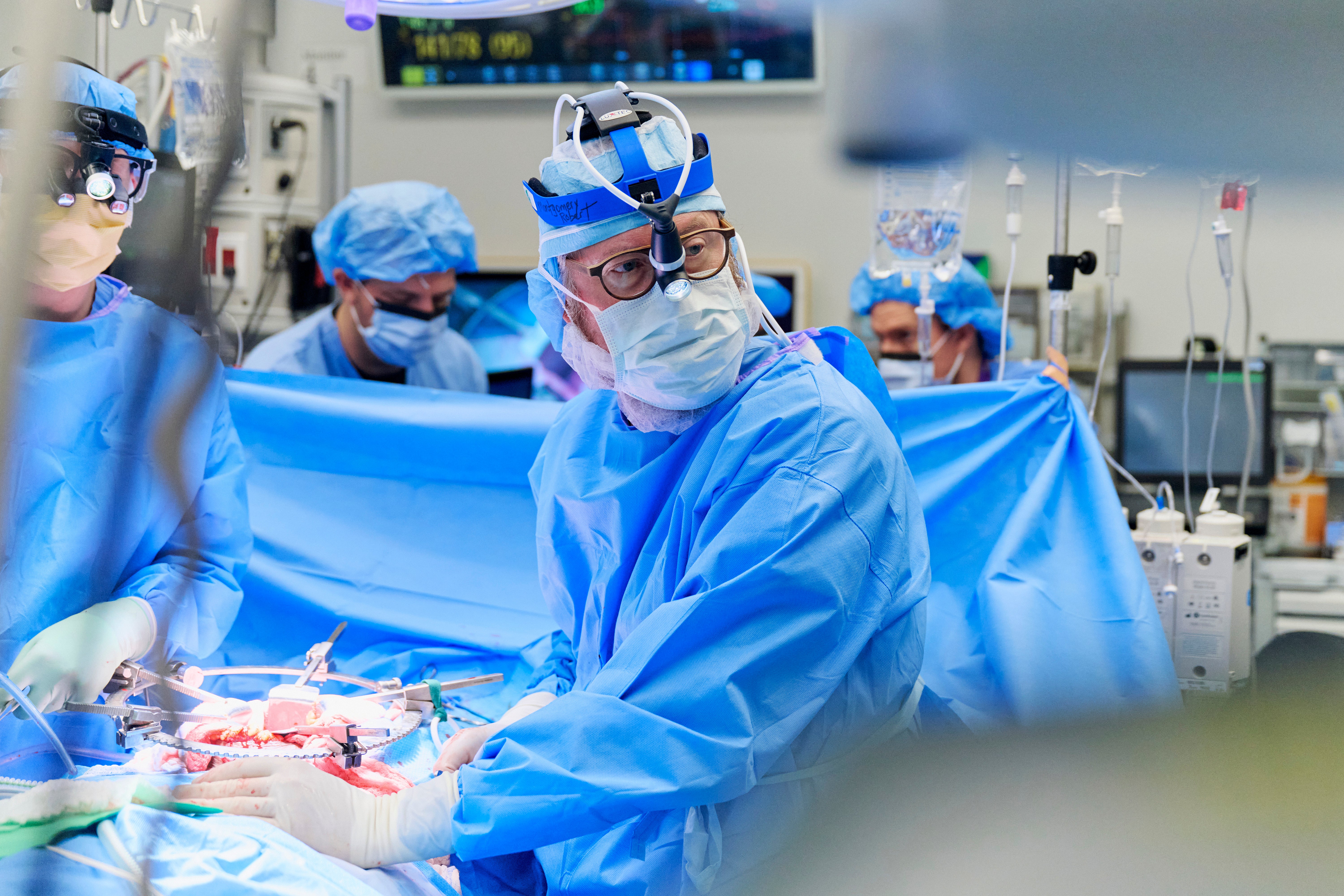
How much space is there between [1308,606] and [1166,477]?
0.56m

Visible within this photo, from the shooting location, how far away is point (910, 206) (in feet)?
3.44

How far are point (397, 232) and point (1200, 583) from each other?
204 centimetres

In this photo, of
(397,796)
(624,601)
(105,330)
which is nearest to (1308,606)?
(624,601)

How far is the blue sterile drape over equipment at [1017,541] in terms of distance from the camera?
1.67 meters

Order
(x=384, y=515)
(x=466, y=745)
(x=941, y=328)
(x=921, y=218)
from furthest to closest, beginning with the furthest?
(x=941, y=328), (x=384, y=515), (x=921, y=218), (x=466, y=745)

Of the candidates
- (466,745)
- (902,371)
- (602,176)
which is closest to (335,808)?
(466,745)

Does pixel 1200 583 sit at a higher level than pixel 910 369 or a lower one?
lower

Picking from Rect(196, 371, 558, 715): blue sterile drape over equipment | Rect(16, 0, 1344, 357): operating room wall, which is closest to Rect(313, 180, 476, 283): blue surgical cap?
Rect(16, 0, 1344, 357): operating room wall

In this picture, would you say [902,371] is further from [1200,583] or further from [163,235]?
[163,235]

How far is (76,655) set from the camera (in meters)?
1.32

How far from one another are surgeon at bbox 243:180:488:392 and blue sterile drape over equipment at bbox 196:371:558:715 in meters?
0.64

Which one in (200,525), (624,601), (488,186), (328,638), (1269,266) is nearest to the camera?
(1269,266)

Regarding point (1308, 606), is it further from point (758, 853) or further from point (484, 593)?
point (758, 853)

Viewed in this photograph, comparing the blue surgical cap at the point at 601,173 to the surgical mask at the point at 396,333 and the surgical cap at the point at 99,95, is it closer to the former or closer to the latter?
the surgical cap at the point at 99,95
